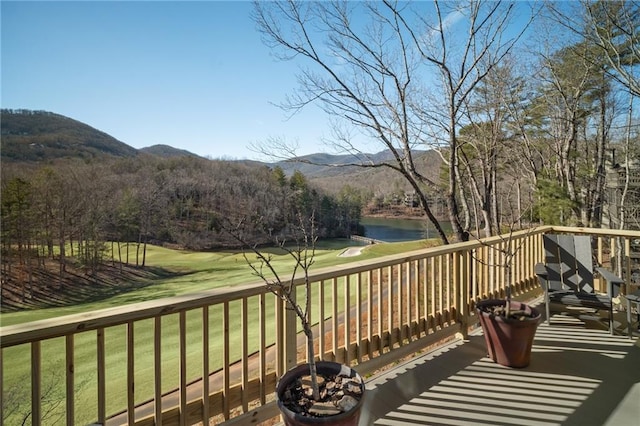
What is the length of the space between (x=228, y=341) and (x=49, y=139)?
5.37 m

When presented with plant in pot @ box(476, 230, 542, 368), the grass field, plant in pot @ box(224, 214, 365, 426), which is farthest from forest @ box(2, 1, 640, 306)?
plant in pot @ box(476, 230, 542, 368)

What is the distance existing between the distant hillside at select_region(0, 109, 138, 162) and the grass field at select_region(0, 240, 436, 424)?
6.40 ft

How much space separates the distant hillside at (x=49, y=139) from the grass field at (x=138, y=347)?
195cm

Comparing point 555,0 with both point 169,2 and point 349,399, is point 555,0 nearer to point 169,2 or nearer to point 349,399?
point 169,2

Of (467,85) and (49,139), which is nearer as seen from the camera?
(49,139)

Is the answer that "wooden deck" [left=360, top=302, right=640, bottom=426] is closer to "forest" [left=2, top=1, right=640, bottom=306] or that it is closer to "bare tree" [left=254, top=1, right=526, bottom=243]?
"forest" [left=2, top=1, right=640, bottom=306]

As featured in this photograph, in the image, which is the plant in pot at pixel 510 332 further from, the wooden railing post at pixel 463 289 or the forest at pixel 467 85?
the forest at pixel 467 85

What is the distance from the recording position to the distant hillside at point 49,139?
4.29 metres

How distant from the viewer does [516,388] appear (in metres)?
2.39

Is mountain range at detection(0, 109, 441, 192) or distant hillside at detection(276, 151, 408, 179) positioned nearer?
mountain range at detection(0, 109, 441, 192)

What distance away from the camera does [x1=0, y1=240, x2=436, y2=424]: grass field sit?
292 centimetres

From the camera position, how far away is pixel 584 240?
12.4ft

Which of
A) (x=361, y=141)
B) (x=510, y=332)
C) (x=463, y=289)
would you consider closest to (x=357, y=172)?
(x=361, y=141)

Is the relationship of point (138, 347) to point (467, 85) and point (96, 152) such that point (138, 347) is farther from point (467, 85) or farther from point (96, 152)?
point (467, 85)
